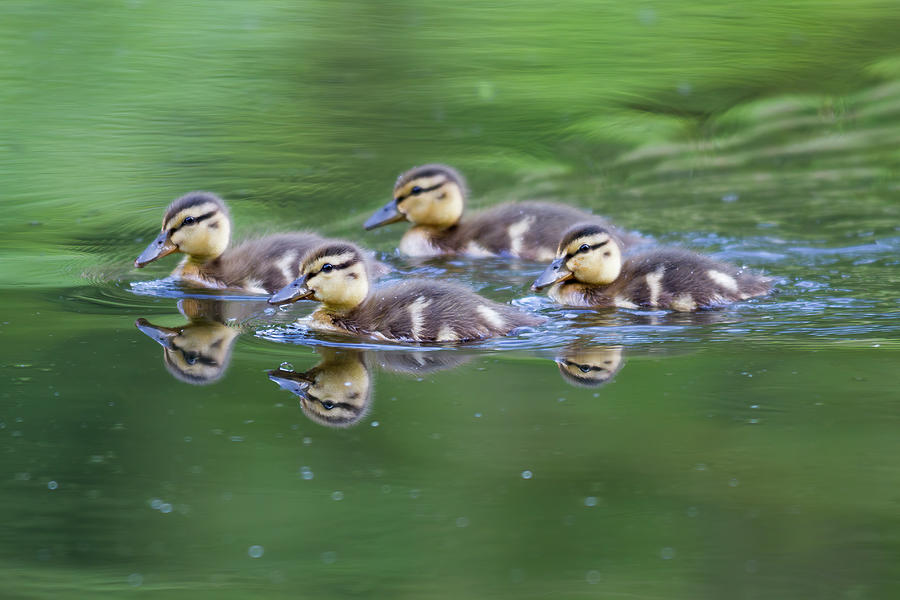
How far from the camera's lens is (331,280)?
434 cm

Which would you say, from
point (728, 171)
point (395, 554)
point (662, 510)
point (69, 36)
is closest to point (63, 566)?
point (395, 554)

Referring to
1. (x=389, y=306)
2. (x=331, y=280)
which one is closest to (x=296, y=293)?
(x=331, y=280)

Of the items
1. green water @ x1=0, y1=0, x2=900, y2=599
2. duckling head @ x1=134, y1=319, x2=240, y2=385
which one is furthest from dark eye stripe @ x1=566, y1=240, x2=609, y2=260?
duckling head @ x1=134, y1=319, x2=240, y2=385

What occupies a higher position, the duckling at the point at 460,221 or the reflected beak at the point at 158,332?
the duckling at the point at 460,221

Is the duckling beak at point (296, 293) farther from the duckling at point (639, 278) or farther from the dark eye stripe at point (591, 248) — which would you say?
the dark eye stripe at point (591, 248)

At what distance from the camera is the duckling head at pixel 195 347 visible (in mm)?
3818

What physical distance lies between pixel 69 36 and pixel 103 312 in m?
4.51

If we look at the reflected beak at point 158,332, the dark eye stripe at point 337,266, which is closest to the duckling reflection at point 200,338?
the reflected beak at point 158,332

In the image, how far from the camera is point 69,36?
338 inches

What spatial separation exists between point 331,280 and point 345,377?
63 cm

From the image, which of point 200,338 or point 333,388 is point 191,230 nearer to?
point 200,338

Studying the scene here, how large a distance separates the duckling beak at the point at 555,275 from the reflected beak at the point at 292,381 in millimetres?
1193

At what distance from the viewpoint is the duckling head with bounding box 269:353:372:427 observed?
11.2 ft

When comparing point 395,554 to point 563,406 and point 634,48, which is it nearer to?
point 563,406
